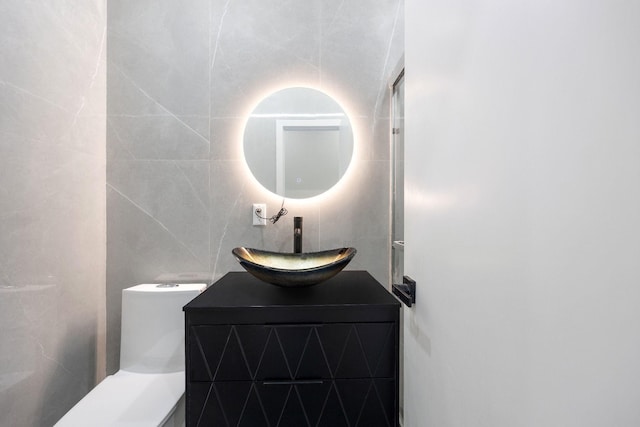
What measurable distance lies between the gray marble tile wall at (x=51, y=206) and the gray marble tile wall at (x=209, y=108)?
0.09 m

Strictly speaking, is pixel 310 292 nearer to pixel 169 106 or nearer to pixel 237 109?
pixel 237 109

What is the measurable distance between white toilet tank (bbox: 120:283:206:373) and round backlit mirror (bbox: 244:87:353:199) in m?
0.75

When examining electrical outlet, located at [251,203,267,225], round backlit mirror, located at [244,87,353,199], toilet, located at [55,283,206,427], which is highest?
round backlit mirror, located at [244,87,353,199]

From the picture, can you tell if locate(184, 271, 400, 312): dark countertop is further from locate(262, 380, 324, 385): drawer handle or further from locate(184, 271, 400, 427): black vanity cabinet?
locate(262, 380, 324, 385): drawer handle

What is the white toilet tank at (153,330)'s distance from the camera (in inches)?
61.2

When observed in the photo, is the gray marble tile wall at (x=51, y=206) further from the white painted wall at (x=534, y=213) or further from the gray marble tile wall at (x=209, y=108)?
the white painted wall at (x=534, y=213)

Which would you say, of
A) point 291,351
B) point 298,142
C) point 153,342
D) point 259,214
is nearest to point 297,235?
point 259,214

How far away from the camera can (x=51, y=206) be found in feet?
4.71

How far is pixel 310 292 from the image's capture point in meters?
1.27

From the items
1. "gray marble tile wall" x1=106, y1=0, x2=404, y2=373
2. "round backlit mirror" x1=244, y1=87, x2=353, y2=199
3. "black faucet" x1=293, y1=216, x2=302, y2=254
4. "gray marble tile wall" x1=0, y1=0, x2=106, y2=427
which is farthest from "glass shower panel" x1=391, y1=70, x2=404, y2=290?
"gray marble tile wall" x1=0, y1=0, x2=106, y2=427

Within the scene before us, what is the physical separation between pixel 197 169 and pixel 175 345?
0.90 metres

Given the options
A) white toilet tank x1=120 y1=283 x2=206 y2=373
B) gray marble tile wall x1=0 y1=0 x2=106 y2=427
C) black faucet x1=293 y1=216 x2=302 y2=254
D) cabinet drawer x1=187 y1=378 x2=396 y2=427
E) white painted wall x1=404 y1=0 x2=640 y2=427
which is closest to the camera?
white painted wall x1=404 y1=0 x2=640 y2=427

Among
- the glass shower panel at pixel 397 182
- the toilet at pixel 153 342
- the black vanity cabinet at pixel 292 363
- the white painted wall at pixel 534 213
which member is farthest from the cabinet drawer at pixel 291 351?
the glass shower panel at pixel 397 182

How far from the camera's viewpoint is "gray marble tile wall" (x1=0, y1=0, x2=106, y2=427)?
1.23m
